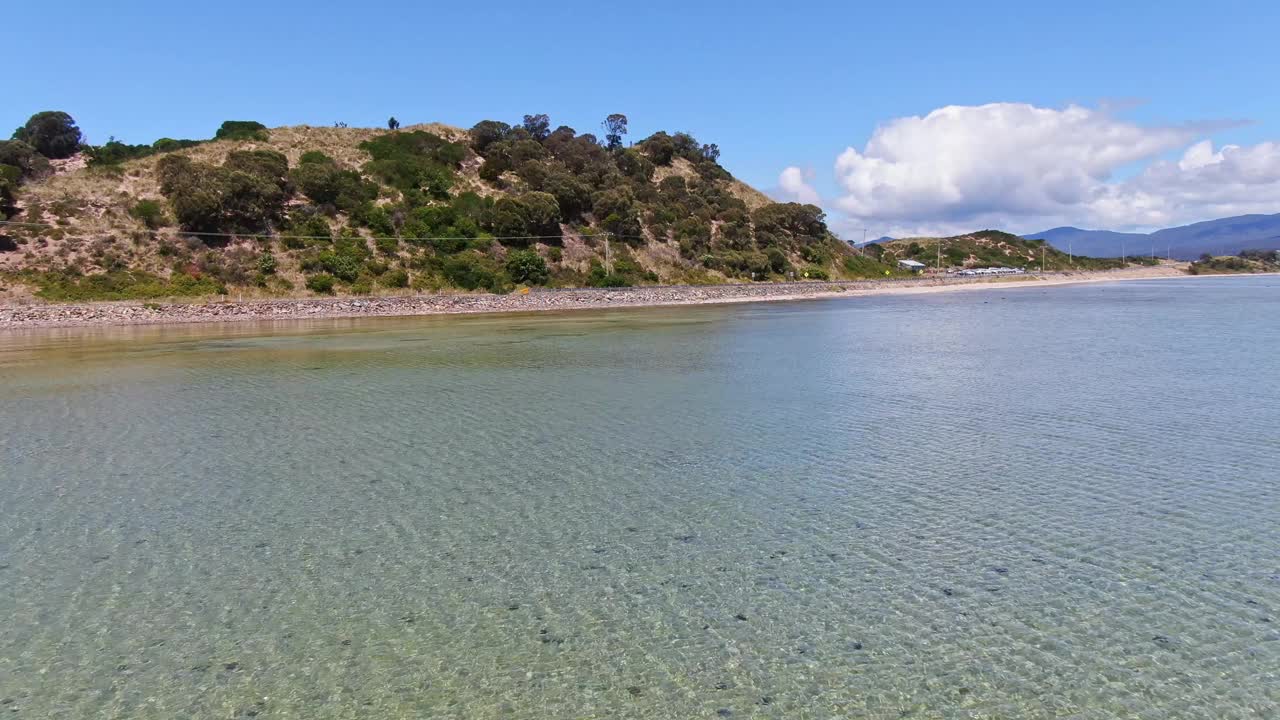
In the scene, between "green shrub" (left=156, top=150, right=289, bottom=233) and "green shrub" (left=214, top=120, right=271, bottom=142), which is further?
"green shrub" (left=214, top=120, right=271, bottom=142)

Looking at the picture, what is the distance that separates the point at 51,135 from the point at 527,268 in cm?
4475

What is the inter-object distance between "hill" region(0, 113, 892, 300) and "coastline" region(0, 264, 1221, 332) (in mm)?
3422

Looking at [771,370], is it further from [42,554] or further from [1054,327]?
[1054,327]

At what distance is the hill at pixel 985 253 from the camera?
481 ft

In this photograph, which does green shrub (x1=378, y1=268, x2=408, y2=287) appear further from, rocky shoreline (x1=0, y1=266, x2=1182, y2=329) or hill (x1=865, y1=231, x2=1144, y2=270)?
hill (x1=865, y1=231, x2=1144, y2=270)

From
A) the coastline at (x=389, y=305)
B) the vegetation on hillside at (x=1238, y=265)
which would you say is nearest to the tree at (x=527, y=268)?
the coastline at (x=389, y=305)

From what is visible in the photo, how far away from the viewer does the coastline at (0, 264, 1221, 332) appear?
44.3 m

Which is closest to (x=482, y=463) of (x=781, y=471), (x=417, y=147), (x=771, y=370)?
(x=781, y=471)

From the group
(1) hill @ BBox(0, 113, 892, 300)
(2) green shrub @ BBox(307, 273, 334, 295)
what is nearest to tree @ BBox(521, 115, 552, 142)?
(1) hill @ BBox(0, 113, 892, 300)

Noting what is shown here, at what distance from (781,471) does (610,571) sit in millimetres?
3746

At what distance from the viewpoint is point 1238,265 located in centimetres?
16962

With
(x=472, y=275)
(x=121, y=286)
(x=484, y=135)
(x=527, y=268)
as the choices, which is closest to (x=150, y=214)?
(x=121, y=286)

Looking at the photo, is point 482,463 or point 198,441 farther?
point 198,441

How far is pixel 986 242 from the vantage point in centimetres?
16488
